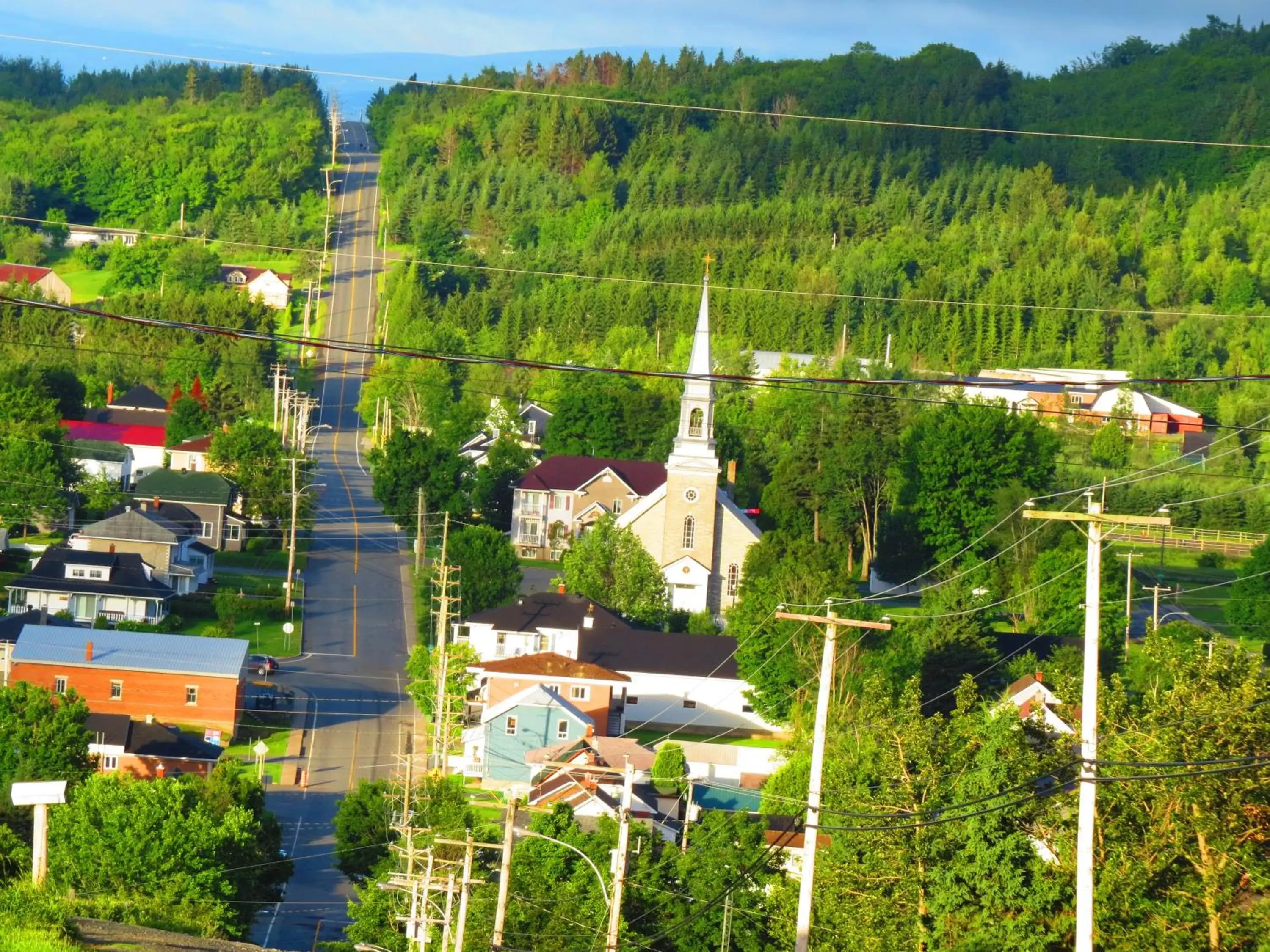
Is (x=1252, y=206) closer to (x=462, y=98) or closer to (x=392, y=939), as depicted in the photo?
(x=462, y=98)

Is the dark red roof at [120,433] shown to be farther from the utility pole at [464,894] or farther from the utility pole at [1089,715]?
the utility pole at [1089,715]

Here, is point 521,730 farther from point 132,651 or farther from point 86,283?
point 86,283

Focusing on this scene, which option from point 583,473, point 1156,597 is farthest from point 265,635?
point 1156,597

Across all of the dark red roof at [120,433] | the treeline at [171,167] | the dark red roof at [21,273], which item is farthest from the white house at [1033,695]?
the treeline at [171,167]

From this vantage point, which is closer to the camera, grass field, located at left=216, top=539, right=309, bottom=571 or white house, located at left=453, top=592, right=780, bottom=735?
white house, located at left=453, top=592, right=780, bottom=735

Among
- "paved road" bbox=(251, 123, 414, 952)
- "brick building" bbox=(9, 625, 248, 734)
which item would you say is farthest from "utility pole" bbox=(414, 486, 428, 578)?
"brick building" bbox=(9, 625, 248, 734)

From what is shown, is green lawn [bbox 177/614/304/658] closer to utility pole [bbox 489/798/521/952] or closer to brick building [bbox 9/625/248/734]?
brick building [bbox 9/625/248/734]

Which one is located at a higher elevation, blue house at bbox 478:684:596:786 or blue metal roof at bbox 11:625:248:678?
blue metal roof at bbox 11:625:248:678
